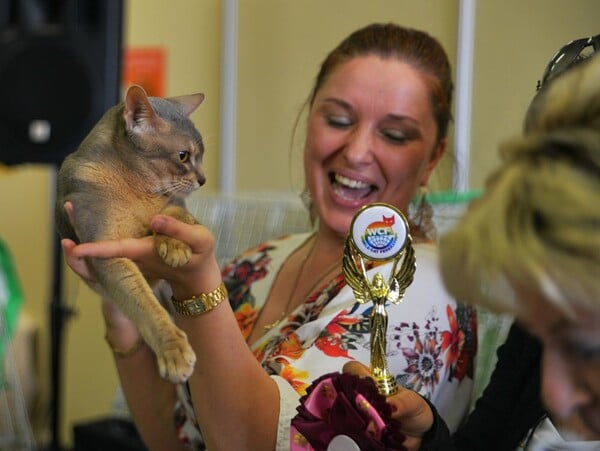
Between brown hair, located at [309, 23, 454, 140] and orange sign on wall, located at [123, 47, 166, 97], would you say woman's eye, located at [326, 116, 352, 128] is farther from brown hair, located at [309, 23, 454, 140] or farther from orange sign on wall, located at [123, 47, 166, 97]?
orange sign on wall, located at [123, 47, 166, 97]

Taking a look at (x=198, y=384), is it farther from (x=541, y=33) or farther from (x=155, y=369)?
(x=541, y=33)

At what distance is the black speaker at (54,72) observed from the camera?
5.50ft

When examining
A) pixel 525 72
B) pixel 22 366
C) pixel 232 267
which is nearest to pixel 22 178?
pixel 22 366

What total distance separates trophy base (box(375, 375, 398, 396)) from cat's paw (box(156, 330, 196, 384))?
0.19m

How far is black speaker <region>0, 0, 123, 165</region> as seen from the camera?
1678 millimetres

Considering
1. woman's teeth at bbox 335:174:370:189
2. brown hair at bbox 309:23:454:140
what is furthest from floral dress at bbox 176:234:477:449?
brown hair at bbox 309:23:454:140

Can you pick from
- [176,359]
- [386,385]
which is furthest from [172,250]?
[386,385]

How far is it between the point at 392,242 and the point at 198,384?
25 centimetres

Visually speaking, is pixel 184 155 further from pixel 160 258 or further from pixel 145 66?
pixel 145 66

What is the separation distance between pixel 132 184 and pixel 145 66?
108 centimetres

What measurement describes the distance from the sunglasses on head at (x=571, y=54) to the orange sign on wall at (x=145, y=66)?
524 millimetres

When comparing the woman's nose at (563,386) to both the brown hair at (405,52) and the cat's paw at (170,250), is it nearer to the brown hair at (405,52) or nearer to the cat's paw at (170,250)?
the cat's paw at (170,250)

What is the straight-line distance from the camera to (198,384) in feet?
2.67

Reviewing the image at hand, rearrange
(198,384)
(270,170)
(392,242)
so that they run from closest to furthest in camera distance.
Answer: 1. (392,242)
2. (198,384)
3. (270,170)
